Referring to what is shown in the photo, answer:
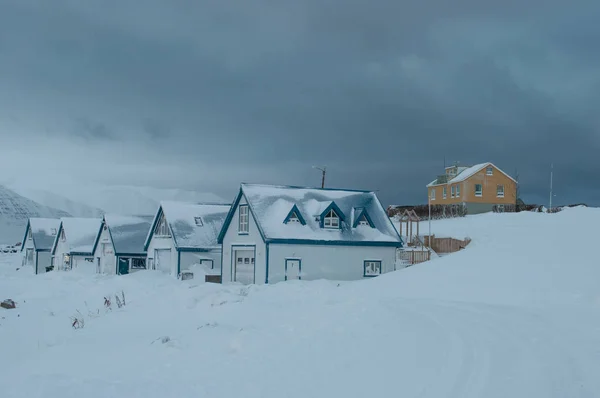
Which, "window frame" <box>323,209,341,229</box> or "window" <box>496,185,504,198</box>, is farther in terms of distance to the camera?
"window" <box>496,185,504,198</box>

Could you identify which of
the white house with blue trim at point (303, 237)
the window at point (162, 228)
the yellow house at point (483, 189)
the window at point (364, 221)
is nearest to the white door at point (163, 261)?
the window at point (162, 228)

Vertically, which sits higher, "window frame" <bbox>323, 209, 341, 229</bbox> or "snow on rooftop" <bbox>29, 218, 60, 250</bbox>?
"window frame" <bbox>323, 209, 341, 229</bbox>

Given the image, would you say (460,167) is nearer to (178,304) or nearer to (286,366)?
(178,304)

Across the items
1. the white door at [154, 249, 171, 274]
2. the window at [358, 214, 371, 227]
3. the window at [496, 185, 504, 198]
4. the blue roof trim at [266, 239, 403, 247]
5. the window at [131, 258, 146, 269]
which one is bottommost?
the window at [131, 258, 146, 269]

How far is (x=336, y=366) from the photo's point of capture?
1095 centimetres

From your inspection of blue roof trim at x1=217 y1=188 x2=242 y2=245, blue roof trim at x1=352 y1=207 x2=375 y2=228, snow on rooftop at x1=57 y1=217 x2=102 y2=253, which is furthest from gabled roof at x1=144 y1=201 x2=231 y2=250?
snow on rooftop at x1=57 y1=217 x2=102 y2=253

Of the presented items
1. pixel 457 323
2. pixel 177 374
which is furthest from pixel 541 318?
pixel 177 374

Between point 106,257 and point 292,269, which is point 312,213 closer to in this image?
point 292,269

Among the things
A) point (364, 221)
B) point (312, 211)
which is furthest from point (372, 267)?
point (312, 211)

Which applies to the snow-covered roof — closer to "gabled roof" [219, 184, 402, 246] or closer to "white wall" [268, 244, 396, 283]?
"gabled roof" [219, 184, 402, 246]

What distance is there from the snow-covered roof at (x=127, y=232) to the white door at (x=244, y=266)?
16.3 m

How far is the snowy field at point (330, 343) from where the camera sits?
9.67 metres

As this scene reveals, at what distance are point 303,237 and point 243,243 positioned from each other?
4.08m

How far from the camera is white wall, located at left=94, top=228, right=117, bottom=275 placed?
50500 millimetres
